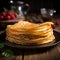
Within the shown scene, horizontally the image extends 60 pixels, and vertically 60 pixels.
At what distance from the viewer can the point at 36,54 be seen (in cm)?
97

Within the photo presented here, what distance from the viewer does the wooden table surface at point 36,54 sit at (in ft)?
3.06

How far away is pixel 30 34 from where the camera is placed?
995mm

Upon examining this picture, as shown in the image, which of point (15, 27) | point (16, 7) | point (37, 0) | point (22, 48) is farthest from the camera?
point (37, 0)

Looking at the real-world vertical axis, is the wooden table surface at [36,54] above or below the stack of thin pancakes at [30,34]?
below

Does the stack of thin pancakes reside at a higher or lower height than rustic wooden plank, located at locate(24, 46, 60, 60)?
higher

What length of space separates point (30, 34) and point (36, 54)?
3.8 inches

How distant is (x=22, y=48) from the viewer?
94 cm

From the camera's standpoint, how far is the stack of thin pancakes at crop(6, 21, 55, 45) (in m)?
1.00

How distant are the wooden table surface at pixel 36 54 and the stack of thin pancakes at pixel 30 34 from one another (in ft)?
0.13

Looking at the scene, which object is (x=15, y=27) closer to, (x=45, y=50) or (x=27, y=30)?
(x=27, y=30)

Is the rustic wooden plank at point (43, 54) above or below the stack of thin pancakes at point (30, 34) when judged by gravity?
below

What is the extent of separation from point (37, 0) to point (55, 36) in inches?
62.3

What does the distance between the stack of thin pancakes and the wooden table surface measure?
41 mm

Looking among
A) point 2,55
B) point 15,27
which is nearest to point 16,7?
point 15,27
